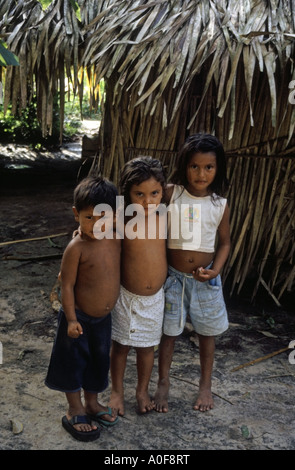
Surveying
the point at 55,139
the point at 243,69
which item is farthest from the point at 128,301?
the point at 55,139

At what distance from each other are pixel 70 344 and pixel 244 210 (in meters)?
1.95

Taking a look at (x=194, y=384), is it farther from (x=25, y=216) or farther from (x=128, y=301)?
(x=25, y=216)

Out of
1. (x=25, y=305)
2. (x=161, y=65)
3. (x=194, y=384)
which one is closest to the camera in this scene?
(x=194, y=384)

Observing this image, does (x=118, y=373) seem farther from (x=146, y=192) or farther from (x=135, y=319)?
(x=146, y=192)

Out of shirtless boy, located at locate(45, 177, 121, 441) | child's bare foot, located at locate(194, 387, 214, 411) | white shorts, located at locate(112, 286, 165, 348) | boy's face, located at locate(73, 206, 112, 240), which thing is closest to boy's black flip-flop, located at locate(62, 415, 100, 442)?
shirtless boy, located at locate(45, 177, 121, 441)

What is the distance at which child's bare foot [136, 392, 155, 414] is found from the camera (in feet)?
8.02

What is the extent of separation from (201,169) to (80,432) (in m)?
1.30

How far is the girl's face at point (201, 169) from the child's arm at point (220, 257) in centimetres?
20

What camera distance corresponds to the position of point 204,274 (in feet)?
7.84

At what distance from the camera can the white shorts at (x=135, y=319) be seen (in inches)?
92.7

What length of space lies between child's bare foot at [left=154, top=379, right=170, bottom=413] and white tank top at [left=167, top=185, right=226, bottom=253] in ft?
2.27

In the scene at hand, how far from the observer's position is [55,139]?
9.66m

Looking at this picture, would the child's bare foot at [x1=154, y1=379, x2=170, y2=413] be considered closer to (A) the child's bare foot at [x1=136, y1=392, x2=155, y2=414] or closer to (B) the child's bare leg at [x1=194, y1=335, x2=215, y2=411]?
(A) the child's bare foot at [x1=136, y1=392, x2=155, y2=414]

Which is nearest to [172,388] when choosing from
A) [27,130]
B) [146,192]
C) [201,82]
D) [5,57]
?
[146,192]
